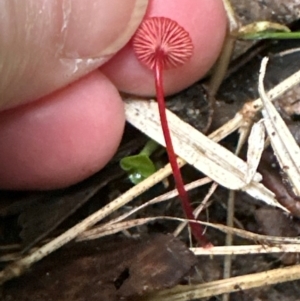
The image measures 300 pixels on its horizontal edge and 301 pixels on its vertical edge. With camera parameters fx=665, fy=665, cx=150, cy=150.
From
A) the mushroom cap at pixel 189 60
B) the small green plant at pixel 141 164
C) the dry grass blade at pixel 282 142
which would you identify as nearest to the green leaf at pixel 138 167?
the small green plant at pixel 141 164

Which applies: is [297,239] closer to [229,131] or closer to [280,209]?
[280,209]

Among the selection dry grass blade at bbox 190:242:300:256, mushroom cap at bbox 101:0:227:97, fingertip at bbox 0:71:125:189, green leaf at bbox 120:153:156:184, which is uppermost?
mushroom cap at bbox 101:0:227:97

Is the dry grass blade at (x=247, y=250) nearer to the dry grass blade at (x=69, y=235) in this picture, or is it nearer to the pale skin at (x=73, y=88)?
the dry grass blade at (x=69, y=235)

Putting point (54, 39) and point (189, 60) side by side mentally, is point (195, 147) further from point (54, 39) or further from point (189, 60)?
point (54, 39)

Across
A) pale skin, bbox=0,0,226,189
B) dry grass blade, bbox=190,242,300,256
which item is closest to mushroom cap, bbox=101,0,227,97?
pale skin, bbox=0,0,226,189

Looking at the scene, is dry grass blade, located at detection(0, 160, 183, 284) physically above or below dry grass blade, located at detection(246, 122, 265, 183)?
below

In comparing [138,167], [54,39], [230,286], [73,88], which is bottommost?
[230,286]

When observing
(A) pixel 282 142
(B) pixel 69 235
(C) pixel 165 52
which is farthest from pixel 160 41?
(B) pixel 69 235

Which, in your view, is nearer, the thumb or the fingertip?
the thumb

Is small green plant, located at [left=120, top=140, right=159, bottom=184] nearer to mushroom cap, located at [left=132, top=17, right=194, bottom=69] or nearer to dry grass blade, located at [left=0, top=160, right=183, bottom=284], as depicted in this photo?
dry grass blade, located at [left=0, top=160, right=183, bottom=284]
